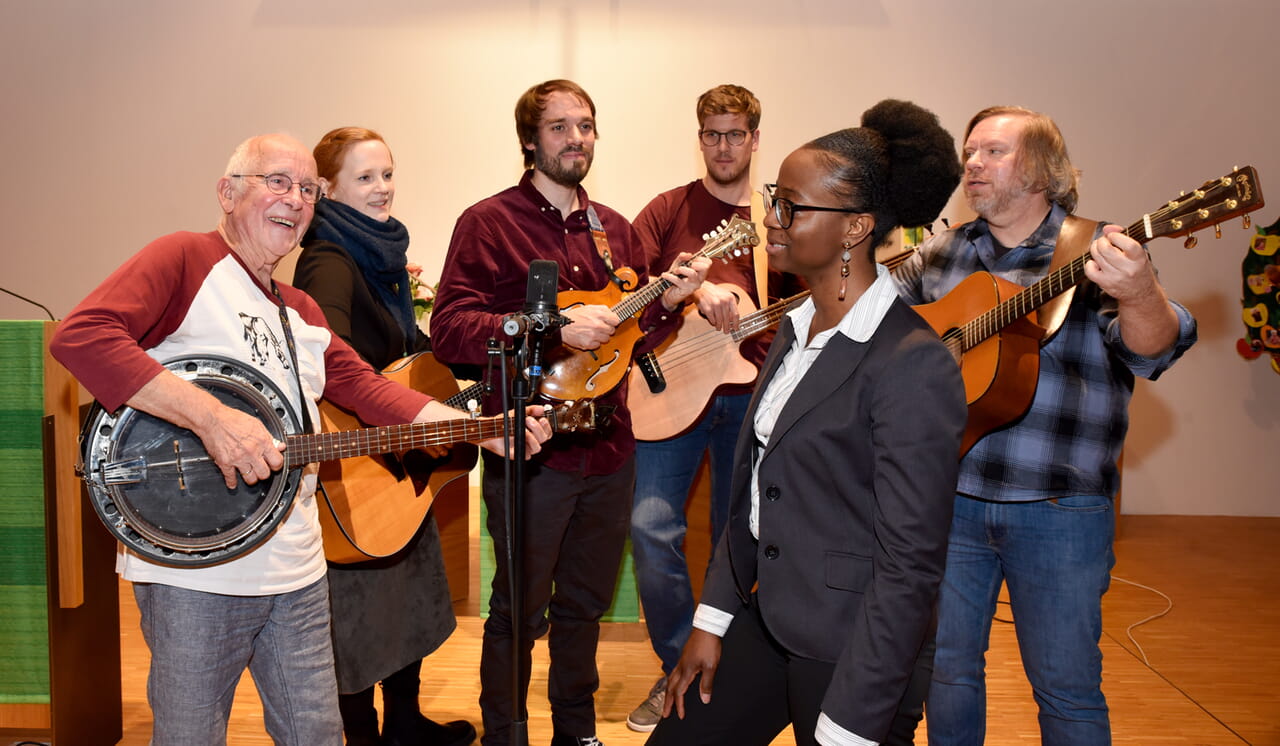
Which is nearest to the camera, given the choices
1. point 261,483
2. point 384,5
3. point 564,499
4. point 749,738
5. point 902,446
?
point 902,446

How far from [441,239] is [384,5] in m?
1.56

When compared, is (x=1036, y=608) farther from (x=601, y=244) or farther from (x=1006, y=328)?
(x=601, y=244)

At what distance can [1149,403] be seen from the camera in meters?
6.41

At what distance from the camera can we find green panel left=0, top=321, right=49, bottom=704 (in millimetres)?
2850

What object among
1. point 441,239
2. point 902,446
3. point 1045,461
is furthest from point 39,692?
point 441,239

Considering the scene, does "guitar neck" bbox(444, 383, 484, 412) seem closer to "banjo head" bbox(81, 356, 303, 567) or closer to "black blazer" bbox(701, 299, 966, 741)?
"banjo head" bbox(81, 356, 303, 567)

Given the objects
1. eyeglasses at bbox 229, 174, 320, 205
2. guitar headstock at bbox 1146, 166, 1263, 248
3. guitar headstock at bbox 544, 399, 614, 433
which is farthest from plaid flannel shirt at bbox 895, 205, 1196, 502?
eyeglasses at bbox 229, 174, 320, 205

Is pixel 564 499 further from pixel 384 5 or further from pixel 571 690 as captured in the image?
pixel 384 5

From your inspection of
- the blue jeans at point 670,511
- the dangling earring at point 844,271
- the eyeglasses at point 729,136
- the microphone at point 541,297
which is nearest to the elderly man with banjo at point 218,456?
the microphone at point 541,297

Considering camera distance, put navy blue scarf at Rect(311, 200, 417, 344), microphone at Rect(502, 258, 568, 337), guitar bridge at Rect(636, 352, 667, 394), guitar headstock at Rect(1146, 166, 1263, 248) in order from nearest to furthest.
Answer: microphone at Rect(502, 258, 568, 337)
guitar headstock at Rect(1146, 166, 1263, 248)
navy blue scarf at Rect(311, 200, 417, 344)
guitar bridge at Rect(636, 352, 667, 394)

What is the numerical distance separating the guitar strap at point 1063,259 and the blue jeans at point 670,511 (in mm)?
1237

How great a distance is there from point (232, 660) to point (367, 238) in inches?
55.4

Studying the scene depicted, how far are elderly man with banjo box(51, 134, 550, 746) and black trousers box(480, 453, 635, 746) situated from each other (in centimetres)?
74

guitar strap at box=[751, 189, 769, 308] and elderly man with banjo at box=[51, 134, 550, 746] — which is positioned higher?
guitar strap at box=[751, 189, 769, 308]
